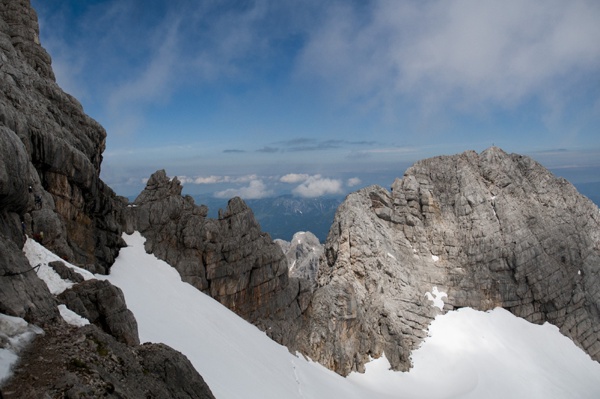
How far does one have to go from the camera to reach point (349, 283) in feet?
169

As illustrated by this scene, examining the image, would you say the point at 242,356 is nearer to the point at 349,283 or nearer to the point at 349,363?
the point at 349,363

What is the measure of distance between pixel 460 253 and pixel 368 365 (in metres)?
23.5

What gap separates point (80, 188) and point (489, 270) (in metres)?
54.7

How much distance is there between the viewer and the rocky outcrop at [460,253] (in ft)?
170

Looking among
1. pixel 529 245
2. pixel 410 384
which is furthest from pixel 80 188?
pixel 529 245

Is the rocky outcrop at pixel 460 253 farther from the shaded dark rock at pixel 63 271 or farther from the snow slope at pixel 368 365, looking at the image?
the shaded dark rock at pixel 63 271

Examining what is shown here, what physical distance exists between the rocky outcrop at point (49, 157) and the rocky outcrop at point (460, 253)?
27052mm

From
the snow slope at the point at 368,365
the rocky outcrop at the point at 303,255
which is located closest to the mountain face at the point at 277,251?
the snow slope at the point at 368,365

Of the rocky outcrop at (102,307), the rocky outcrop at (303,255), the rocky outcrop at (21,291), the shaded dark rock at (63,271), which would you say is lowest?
the rocky outcrop at (303,255)

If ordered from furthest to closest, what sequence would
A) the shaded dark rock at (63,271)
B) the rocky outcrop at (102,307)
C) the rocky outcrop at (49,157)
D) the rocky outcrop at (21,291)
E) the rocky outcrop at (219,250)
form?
1. the rocky outcrop at (219,250)
2. the rocky outcrop at (49,157)
3. the shaded dark rock at (63,271)
4. the rocky outcrop at (102,307)
5. the rocky outcrop at (21,291)

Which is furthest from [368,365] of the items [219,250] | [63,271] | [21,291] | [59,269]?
[21,291]

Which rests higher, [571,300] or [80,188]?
[80,188]

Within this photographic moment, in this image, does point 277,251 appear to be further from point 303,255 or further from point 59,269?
point 303,255

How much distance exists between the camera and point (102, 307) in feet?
47.3
